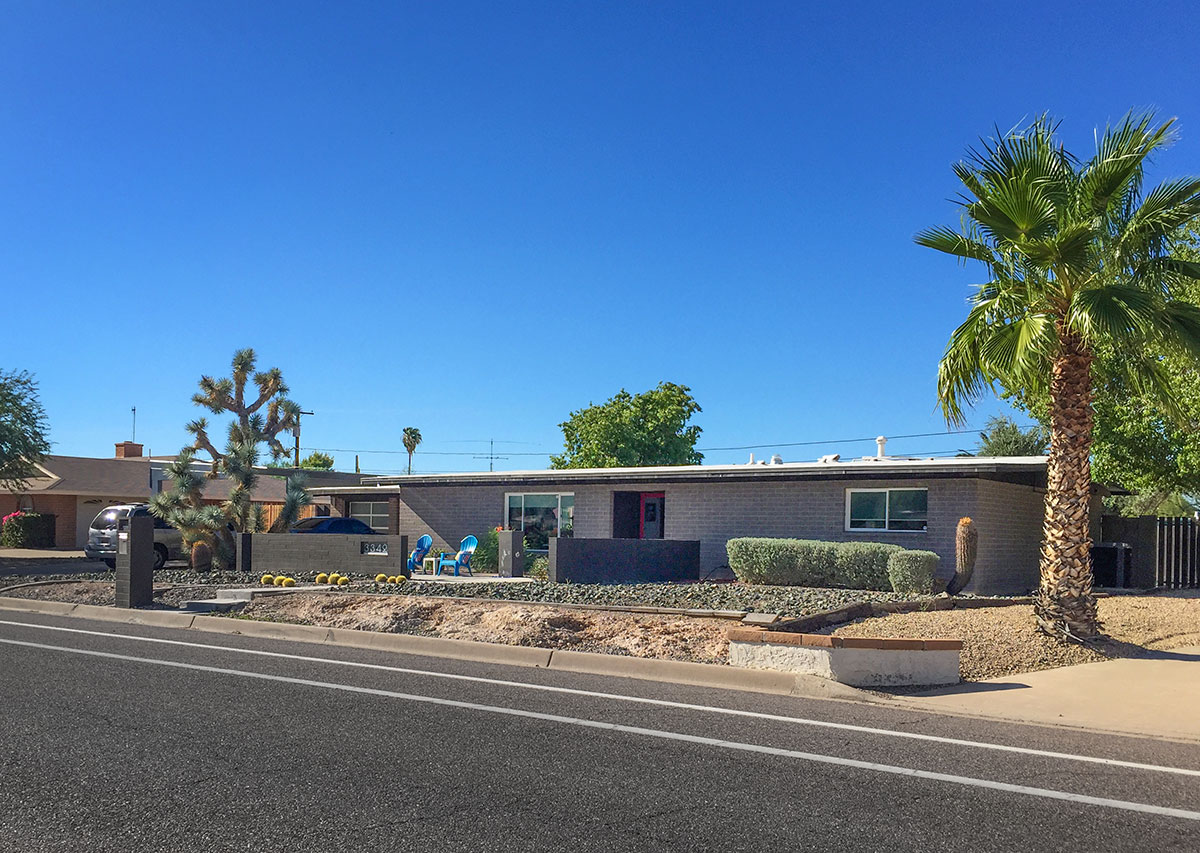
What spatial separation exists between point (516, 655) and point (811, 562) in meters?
8.68

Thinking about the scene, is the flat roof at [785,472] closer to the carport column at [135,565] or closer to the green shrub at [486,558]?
the green shrub at [486,558]

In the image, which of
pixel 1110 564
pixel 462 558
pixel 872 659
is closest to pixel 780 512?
pixel 462 558

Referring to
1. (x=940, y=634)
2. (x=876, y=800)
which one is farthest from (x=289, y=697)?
(x=940, y=634)

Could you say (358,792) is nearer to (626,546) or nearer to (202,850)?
(202,850)

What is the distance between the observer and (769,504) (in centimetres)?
2220

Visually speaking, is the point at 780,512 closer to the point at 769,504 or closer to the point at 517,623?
the point at 769,504

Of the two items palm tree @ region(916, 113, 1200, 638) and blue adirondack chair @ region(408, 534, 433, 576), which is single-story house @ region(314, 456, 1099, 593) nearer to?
blue adirondack chair @ region(408, 534, 433, 576)

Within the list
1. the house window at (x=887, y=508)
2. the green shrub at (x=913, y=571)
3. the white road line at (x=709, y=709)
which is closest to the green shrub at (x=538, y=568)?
the house window at (x=887, y=508)

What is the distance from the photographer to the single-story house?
19906mm

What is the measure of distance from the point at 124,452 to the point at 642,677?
57.3 metres

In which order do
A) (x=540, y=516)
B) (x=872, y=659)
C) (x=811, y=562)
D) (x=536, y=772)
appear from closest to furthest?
(x=536, y=772), (x=872, y=659), (x=811, y=562), (x=540, y=516)

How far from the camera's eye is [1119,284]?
11703 millimetres

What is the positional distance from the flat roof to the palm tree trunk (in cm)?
595

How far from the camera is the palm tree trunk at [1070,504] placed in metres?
12.1
